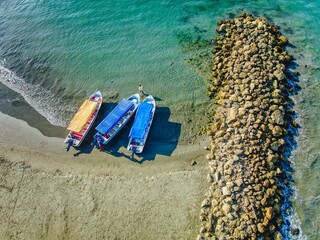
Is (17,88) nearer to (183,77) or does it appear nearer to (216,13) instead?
(183,77)

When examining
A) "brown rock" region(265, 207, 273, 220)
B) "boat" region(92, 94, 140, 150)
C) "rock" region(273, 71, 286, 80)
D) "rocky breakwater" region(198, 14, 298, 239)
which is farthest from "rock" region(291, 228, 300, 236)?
"boat" region(92, 94, 140, 150)

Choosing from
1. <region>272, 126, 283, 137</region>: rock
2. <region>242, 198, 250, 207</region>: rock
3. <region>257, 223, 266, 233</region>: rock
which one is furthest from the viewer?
<region>272, 126, 283, 137</region>: rock

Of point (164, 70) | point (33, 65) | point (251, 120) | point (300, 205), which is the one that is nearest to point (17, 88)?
point (33, 65)

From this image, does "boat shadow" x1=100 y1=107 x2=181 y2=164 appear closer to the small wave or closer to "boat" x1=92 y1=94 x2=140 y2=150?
"boat" x1=92 y1=94 x2=140 y2=150

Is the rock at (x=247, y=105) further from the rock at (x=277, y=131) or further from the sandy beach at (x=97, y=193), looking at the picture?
the sandy beach at (x=97, y=193)

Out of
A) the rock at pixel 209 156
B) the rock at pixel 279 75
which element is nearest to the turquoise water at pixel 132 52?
the rock at pixel 279 75

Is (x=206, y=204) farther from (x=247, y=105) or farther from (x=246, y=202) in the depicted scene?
(x=247, y=105)

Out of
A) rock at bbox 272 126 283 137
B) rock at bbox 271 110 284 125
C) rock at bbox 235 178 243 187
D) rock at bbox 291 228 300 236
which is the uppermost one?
rock at bbox 271 110 284 125
